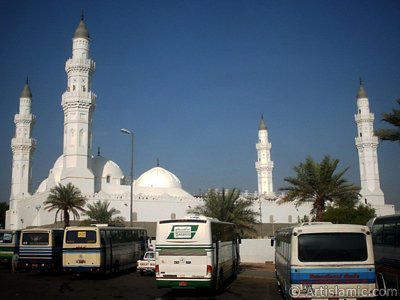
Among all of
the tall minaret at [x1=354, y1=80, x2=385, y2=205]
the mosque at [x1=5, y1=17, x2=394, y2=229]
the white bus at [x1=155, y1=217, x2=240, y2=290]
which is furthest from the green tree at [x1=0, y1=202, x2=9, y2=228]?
the white bus at [x1=155, y1=217, x2=240, y2=290]

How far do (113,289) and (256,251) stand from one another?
17.0 m

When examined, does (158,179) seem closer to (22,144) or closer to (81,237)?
(22,144)

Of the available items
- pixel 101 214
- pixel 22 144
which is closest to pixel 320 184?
pixel 101 214

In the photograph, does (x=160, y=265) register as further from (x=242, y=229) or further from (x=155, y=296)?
(x=242, y=229)

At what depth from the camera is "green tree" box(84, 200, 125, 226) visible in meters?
42.9

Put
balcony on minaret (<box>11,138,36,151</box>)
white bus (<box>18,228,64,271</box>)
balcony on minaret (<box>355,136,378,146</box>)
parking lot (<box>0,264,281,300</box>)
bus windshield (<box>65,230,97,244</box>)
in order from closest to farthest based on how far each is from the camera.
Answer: parking lot (<box>0,264,281,300</box>), bus windshield (<box>65,230,97,244</box>), white bus (<box>18,228,64,271</box>), balcony on minaret (<box>11,138,36,151</box>), balcony on minaret (<box>355,136,378,146</box>)

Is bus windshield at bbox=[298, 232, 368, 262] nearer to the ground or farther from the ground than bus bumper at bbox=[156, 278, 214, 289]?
farther from the ground

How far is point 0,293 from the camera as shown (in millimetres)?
14688

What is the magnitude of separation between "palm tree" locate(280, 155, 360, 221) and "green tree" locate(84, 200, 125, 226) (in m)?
21.2

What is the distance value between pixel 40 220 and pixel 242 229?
29653mm

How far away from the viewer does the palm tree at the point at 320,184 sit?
87.7ft

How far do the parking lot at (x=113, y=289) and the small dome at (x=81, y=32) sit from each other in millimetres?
37820

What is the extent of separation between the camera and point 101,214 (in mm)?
43250

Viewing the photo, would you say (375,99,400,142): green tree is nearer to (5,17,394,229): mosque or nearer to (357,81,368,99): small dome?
(5,17,394,229): mosque
